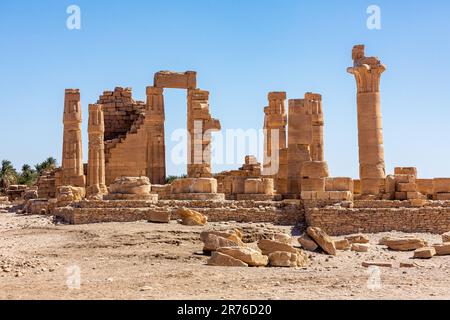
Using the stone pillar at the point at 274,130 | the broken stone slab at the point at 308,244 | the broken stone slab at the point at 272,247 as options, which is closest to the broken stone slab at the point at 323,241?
the broken stone slab at the point at 308,244

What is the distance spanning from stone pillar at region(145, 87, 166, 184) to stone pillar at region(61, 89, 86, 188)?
3.31 metres

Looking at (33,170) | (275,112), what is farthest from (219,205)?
(33,170)

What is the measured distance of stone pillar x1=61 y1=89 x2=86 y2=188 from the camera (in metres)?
29.9

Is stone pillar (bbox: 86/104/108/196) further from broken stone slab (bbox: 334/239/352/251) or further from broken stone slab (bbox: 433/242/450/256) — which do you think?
broken stone slab (bbox: 433/242/450/256)

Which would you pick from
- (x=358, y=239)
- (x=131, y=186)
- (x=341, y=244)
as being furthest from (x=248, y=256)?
(x=131, y=186)

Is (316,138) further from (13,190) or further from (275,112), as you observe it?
(13,190)

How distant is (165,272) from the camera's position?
12.4 m

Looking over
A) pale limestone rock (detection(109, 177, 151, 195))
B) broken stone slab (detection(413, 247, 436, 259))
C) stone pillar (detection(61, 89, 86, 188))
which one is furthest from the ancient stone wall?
stone pillar (detection(61, 89, 86, 188))

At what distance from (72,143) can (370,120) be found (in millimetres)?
14113

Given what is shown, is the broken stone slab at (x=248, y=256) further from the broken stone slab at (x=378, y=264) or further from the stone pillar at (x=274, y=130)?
the stone pillar at (x=274, y=130)

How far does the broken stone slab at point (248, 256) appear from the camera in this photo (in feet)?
43.9
